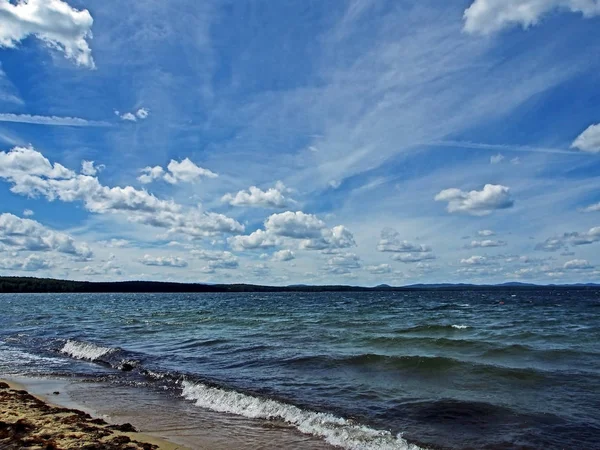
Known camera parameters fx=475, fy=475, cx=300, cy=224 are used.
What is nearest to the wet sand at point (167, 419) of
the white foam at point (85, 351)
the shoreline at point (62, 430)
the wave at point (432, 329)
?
the shoreline at point (62, 430)

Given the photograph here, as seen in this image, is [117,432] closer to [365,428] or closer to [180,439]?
[180,439]

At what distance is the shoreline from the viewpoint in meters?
8.93

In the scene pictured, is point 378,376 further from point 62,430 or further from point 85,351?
point 85,351

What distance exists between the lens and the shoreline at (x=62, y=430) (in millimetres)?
8930

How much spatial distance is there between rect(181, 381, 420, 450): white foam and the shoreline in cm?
297

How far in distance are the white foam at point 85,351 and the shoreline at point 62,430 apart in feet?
33.5

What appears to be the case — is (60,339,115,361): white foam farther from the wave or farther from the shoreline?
the wave

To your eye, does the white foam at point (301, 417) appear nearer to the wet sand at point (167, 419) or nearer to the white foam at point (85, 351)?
the wet sand at point (167, 419)

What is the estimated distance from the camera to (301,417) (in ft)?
38.4

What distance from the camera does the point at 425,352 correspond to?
69.7 ft

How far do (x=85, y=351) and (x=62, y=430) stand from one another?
15.1 metres

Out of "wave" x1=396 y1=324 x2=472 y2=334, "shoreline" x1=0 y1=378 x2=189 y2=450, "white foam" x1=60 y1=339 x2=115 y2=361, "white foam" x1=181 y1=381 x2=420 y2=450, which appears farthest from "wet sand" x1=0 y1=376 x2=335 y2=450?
"wave" x1=396 y1=324 x2=472 y2=334

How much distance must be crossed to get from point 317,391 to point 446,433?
15.7ft

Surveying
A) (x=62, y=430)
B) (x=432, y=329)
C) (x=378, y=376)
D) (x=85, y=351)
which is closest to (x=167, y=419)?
(x=62, y=430)
